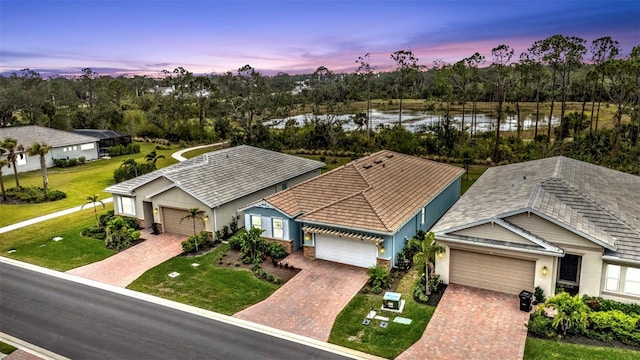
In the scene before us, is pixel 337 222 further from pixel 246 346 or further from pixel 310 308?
pixel 246 346

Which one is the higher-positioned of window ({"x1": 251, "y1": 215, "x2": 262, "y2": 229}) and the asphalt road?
window ({"x1": 251, "y1": 215, "x2": 262, "y2": 229})

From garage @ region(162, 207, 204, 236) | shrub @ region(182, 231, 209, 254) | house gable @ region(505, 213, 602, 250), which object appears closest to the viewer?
house gable @ region(505, 213, 602, 250)

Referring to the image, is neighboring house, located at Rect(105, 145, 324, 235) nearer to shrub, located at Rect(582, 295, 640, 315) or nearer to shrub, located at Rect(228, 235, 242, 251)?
shrub, located at Rect(228, 235, 242, 251)

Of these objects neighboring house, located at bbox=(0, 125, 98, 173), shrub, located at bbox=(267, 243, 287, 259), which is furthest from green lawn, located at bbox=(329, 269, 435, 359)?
neighboring house, located at bbox=(0, 125, 98, 173)

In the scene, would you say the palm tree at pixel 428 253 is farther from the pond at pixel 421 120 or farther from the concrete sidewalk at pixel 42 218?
the pond at pixel 421 120

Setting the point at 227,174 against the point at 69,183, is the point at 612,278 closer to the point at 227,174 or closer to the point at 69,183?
Answer: the point at 227,174

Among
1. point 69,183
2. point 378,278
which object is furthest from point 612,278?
point 69,183

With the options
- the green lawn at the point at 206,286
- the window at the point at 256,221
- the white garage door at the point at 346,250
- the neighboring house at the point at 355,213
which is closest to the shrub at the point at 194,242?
the green lawn at the point at 206,286
